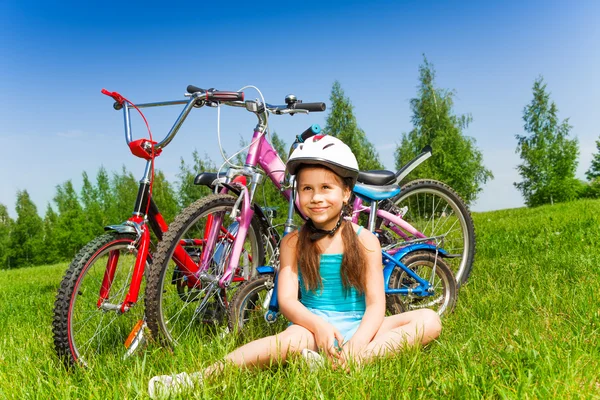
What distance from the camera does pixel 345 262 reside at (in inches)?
117

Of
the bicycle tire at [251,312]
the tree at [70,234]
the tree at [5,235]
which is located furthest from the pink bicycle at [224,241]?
the tree at [5,235]

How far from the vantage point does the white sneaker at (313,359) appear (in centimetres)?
263

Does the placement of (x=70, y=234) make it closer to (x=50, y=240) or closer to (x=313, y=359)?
(x=50, y=240)

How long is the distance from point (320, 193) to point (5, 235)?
59.0 meters

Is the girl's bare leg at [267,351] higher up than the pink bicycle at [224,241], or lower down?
lower down

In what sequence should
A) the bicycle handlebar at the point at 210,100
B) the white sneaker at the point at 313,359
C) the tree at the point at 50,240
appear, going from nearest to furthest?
the white sneaker at the point at 313,359, the bicycle handlebar at the point at 210,100, the tree at the point at 50,240

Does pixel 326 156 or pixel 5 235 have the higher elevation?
pixel 326 156

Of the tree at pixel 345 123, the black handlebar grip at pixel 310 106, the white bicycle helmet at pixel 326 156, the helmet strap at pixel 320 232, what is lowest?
the helmet strap at pixel 320 232

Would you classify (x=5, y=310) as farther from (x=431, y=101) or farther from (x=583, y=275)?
(x=431, y=101)

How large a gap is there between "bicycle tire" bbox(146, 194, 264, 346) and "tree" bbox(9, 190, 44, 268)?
47749mm

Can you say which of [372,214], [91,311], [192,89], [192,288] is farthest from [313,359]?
[192,89]

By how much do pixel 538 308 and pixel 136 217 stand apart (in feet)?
10.0

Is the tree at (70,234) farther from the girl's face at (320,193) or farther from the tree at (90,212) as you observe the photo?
the girl's face at (320,193)

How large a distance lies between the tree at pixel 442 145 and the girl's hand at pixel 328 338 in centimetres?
2963
